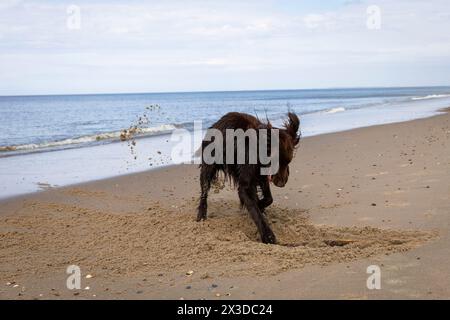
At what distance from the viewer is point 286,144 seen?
609 centimetres

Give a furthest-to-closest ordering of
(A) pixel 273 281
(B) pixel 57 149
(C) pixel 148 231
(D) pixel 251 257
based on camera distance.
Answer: (B) pixel 57 149 < (C) pixel 148 231 < (D) pixel 251 257 < (A) pixel 273 281

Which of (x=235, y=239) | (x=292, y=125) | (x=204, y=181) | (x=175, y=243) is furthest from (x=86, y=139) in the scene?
(x=235, y=239)

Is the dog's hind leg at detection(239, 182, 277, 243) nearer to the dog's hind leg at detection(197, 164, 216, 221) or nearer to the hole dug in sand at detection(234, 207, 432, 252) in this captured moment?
the hole dug in sand at detection(234, 207, 432, 252)

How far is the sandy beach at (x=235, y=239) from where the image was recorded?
4422mm

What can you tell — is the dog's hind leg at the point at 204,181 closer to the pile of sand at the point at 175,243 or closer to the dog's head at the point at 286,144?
the pile of sand at the point at 175,243

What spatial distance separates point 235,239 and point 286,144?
1.26 meters

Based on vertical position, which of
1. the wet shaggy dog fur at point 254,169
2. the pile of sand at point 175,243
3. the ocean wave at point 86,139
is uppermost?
the wet shaggy dog fur at point 254,169

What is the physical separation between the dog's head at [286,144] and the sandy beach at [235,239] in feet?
2.02

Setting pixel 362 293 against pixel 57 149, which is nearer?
pixel 362 293

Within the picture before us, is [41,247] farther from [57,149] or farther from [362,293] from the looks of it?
[57,149]

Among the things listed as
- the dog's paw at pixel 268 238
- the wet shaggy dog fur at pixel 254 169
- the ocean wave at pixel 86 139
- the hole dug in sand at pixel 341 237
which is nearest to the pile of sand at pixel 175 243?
the hole dug in sand at pixel 341 237

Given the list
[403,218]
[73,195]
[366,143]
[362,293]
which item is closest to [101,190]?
[73,195]
